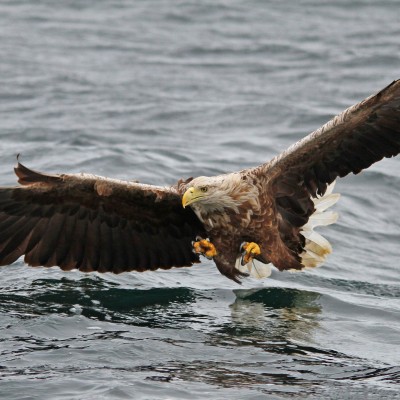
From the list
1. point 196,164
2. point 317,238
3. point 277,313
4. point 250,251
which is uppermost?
point 196,164

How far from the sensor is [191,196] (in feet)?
29.9

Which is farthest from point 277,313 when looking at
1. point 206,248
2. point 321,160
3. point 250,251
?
point 321,160

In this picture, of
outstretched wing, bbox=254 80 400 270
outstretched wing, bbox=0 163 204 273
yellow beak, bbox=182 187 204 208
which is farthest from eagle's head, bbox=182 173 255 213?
outstretched wing, bbox=0 163 204 273

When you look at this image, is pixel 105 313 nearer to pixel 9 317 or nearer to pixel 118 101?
pixel 9 317

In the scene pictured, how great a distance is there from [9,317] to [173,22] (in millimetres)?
12432

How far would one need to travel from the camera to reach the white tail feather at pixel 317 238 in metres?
9.97

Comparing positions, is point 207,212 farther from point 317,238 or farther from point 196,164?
point 196,164

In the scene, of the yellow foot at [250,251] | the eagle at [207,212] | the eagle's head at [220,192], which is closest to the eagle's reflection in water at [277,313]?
the eagle at [207,212]

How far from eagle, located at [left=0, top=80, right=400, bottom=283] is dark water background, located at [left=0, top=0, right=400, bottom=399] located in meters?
0.37

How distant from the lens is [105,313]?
9359 mm

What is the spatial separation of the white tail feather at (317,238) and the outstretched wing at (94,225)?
952 mm

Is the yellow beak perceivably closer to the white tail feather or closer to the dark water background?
the dark water background

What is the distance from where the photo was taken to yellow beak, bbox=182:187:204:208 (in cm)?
908

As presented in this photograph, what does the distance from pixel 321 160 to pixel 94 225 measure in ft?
6.65
